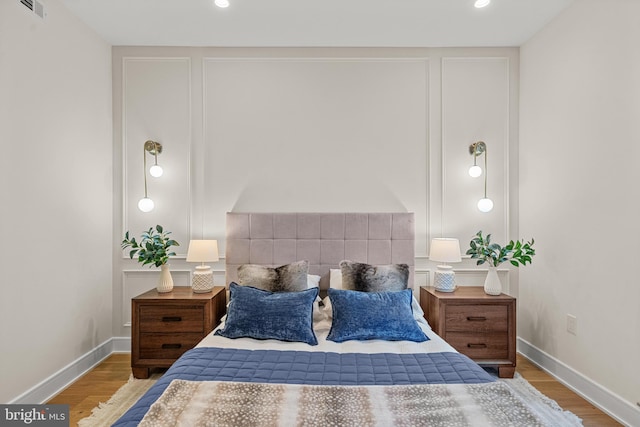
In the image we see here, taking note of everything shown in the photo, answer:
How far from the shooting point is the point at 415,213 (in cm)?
338

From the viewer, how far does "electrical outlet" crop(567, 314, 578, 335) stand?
8.91 feet

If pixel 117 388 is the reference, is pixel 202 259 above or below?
above

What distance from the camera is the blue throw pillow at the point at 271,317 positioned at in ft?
7.76

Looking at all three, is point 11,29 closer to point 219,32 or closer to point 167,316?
point 219,32

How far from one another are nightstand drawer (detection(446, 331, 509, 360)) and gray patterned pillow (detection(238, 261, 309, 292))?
1256 mm

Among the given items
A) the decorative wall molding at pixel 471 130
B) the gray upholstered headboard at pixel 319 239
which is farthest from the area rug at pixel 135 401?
the decorative wall molding at pixel 471 130

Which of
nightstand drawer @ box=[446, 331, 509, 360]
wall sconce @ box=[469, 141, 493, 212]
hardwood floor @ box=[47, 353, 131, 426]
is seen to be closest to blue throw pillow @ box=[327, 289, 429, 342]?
nightstand drawer @ box=[446, 331, 509, 360]

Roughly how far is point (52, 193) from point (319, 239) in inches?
81.4

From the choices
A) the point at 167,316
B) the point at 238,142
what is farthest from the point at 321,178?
the point at 167,316

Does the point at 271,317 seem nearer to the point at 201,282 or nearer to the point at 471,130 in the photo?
the point at 201,282

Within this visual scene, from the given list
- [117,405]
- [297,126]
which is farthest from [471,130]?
[117,405]

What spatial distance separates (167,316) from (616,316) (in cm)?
317

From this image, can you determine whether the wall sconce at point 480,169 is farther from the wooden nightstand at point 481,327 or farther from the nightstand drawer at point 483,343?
the nightstand drawer at point 483,343

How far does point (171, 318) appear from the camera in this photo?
113 inches
